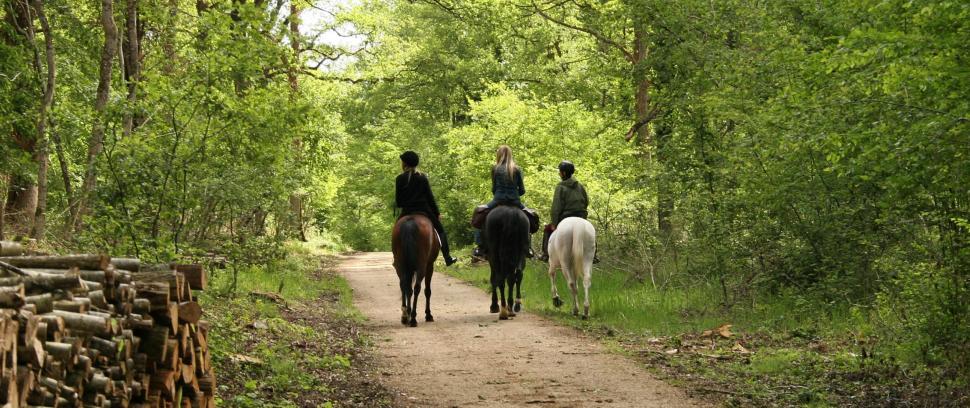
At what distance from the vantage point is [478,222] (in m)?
15.4

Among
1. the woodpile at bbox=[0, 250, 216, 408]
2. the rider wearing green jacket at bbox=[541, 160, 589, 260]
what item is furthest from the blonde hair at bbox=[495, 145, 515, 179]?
the woodpile at bbox=[0, 250, 216, 408]

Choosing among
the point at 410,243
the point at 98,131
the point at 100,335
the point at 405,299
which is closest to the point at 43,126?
the point at 98,131

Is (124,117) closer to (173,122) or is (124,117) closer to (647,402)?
(173,122)

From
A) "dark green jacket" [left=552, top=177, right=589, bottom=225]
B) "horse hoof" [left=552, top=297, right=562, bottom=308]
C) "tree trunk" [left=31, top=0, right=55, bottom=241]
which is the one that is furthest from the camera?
"horse hoof" [left=552, top=297, right=562, bottom=308]

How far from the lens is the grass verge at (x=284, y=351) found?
8461mm

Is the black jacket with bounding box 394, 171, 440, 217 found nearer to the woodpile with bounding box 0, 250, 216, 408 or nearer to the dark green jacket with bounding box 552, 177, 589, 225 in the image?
the dark green jacket with bounding box 552, 177, 589, 225

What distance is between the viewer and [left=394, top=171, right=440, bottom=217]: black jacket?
1409cm

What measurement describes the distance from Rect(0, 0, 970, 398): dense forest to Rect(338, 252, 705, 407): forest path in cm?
244

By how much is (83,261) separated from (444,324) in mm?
9248

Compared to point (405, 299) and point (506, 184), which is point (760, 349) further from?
point (405, 299)

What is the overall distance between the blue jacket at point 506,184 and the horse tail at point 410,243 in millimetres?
1439

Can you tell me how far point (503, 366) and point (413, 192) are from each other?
175 inches

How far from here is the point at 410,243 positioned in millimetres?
13930

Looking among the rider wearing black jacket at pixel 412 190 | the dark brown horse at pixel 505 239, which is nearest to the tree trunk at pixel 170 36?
the rider wearing black jacket at pixel 412 190
